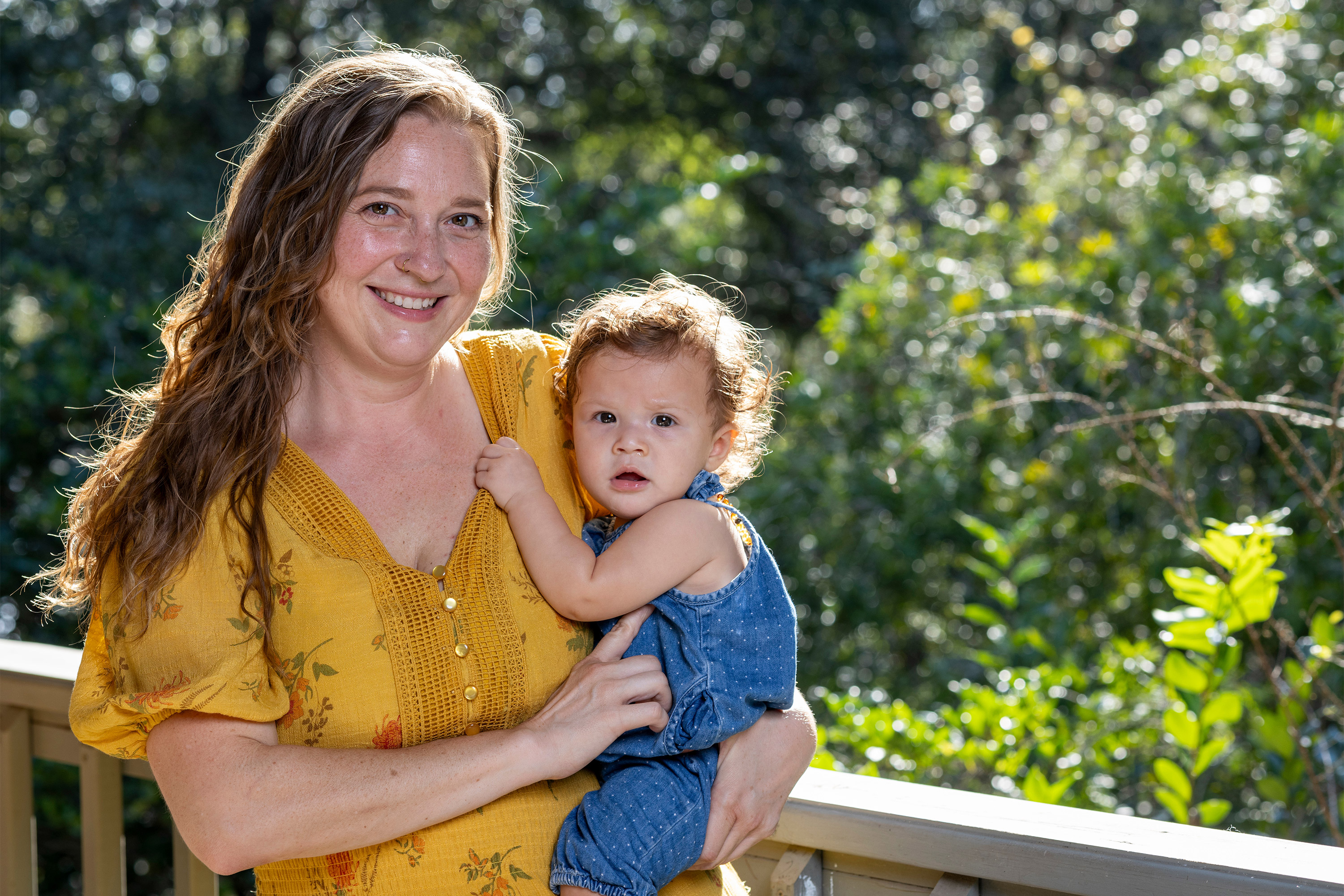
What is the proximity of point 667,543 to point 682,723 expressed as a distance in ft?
0.75

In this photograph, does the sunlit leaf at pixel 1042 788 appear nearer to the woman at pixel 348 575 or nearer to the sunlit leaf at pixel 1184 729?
the sunlit leaf at pixel 1184 729

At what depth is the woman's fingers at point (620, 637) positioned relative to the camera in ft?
4.58

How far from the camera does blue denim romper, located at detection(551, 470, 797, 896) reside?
129 cm

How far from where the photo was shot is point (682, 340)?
1.46 metres

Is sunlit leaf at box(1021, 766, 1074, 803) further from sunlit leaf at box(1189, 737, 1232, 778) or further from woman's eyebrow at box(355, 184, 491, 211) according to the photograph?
woman's eyebrow at box(355, 184, 491, 211)

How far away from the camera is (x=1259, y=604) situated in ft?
6.12

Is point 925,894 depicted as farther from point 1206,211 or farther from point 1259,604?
point 1206,211

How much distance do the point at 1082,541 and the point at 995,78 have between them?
4362 mm

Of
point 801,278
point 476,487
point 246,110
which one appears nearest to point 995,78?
point 801,278

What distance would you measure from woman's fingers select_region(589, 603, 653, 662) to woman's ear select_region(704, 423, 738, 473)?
23 cm

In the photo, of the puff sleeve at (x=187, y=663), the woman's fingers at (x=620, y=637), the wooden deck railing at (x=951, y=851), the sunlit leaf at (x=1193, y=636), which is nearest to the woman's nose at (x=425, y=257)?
the puff sleeve at (x=187, y=663)

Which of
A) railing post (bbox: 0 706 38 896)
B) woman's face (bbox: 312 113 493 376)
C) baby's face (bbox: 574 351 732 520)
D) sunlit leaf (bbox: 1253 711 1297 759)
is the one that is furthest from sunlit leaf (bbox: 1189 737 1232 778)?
railing post (bbox: 0 706 38 896)

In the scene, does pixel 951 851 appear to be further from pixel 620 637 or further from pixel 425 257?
pixel 425 257

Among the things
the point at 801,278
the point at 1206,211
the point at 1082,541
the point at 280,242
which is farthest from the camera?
the point at 801,278
